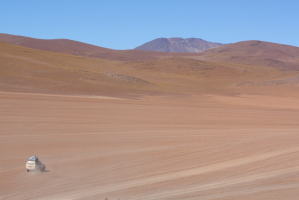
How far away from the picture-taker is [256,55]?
11162 cm

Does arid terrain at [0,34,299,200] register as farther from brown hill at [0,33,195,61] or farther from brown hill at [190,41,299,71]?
brown hill at [0,33,195,61]

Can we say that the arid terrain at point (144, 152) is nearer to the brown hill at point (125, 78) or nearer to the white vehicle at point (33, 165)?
the white vehicle at point (33, 165)

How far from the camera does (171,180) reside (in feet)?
24.2

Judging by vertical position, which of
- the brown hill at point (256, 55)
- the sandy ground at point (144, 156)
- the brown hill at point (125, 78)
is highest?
the brown hill at point (256, 55)

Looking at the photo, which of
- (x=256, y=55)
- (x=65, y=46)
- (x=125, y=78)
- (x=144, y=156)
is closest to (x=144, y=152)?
(x=144, y=156)

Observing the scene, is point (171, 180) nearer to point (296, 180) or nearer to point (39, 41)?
point (296, 180)

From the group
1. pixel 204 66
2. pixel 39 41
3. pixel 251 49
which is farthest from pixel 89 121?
pixel 251 49

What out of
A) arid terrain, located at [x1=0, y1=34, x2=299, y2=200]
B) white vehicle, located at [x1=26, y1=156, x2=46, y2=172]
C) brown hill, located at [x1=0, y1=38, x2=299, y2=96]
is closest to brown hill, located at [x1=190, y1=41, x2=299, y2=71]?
brown hill, located at [x1=0, y1=38, x2=299, y2=96]

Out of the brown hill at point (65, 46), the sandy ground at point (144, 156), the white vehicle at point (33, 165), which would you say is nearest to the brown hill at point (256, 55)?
the brown hill at point (65, 46)

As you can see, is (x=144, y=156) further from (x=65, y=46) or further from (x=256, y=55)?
(x=256, y=55)

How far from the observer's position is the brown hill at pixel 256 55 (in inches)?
3460

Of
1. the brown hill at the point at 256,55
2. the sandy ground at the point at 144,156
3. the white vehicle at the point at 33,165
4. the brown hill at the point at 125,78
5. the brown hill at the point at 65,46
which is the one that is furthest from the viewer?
the brown hill at the point at 65,46

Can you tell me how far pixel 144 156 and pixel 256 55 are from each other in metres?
107

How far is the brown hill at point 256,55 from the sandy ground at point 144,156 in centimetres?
6692
